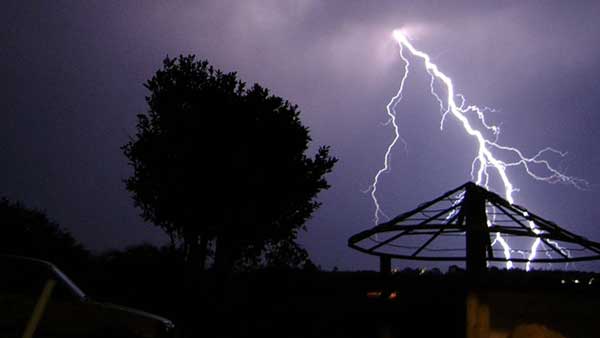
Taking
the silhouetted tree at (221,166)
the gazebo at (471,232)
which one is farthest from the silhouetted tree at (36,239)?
the gazebo at (471,232)

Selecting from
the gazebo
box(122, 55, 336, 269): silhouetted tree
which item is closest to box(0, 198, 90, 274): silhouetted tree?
box(122, 55, 336, 269): silhouetted tree

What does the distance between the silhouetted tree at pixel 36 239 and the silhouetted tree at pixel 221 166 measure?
2.96 meters

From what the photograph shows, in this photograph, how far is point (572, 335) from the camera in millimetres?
8625

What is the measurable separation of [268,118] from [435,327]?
10599 mm

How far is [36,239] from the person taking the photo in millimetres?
17500

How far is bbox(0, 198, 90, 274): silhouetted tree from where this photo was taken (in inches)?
655

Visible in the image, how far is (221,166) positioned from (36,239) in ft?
21.8

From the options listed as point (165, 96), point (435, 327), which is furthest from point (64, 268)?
point (435, 327)

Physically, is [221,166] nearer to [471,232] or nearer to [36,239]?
[36,239]

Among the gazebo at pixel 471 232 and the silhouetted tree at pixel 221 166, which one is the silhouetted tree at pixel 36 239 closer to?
the silhouetted tree at pixel 221 166

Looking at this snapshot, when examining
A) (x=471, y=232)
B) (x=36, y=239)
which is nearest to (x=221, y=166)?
Result: (x=36, y=239)

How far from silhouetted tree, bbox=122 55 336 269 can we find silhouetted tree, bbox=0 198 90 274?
2956mm

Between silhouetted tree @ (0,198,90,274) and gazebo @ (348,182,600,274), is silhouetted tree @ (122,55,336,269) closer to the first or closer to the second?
silhouetted tree @ (0,198,90,274)

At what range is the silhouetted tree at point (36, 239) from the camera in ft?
54.6
